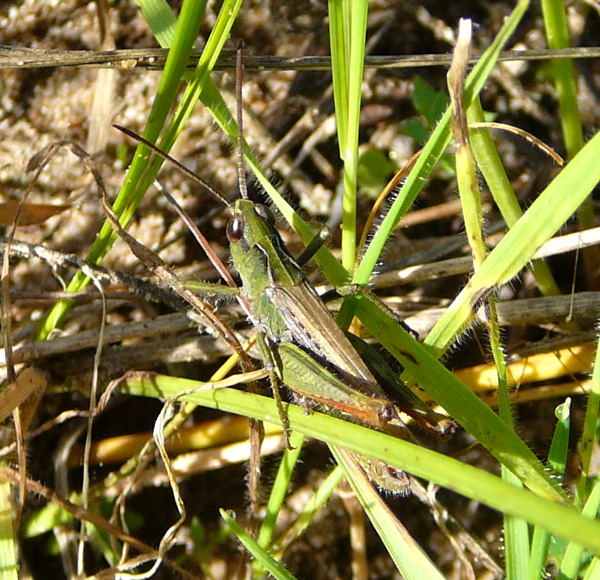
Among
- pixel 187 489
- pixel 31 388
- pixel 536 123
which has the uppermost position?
pixel 536 123

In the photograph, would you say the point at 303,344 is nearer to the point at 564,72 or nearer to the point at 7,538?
the point at 7,538

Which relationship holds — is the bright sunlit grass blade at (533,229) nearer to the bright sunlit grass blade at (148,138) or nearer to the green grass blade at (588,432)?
the green grass blade at (588,432)

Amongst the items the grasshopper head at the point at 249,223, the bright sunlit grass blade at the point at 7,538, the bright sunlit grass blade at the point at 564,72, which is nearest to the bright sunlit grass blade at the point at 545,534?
the grasshopper head at the point at 249,223

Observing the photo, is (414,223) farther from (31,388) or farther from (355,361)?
(31,388)

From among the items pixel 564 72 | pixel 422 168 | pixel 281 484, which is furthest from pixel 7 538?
pixel 564 72

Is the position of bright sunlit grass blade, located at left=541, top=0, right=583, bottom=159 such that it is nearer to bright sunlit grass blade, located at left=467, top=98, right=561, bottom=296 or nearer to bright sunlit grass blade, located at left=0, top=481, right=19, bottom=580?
bright sunlit grass blade, located at left=467, top=98, right=561, bottom=296

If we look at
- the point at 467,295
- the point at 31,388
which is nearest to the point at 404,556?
the point at 467,295
